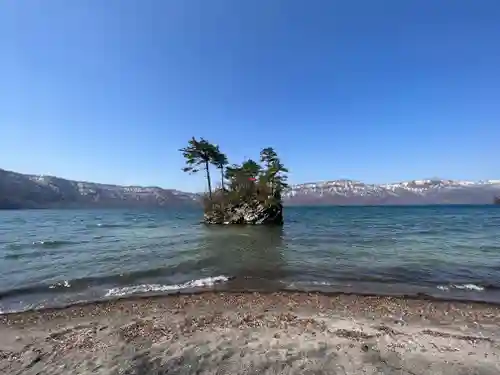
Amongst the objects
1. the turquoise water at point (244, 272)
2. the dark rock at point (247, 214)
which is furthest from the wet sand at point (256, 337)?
the dark rock at point (247, 214)

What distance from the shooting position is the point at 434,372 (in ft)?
16.6

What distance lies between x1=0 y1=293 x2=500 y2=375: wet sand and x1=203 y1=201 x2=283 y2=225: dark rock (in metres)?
37.3

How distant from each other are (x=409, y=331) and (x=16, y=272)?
740 inches

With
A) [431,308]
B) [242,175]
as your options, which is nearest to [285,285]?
[431,308]

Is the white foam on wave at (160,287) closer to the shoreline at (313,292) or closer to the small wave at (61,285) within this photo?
the shoreline at (313,292)

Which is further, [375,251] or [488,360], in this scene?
[375,251]

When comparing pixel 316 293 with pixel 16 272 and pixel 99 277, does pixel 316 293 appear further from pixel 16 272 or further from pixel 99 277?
pixel 16 272

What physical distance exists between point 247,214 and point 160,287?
36255 millimetres

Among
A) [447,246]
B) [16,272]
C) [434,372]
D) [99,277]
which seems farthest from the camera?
[447,246]

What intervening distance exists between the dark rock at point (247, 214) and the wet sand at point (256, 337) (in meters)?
37.3

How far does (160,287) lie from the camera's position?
39.0ft

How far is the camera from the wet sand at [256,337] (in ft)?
17.5

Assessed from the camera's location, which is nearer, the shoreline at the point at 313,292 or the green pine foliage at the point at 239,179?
the shoreline at the point at 313,292

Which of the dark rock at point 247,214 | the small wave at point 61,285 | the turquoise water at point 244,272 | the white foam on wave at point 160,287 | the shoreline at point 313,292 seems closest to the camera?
the shoreline at point 313,292
